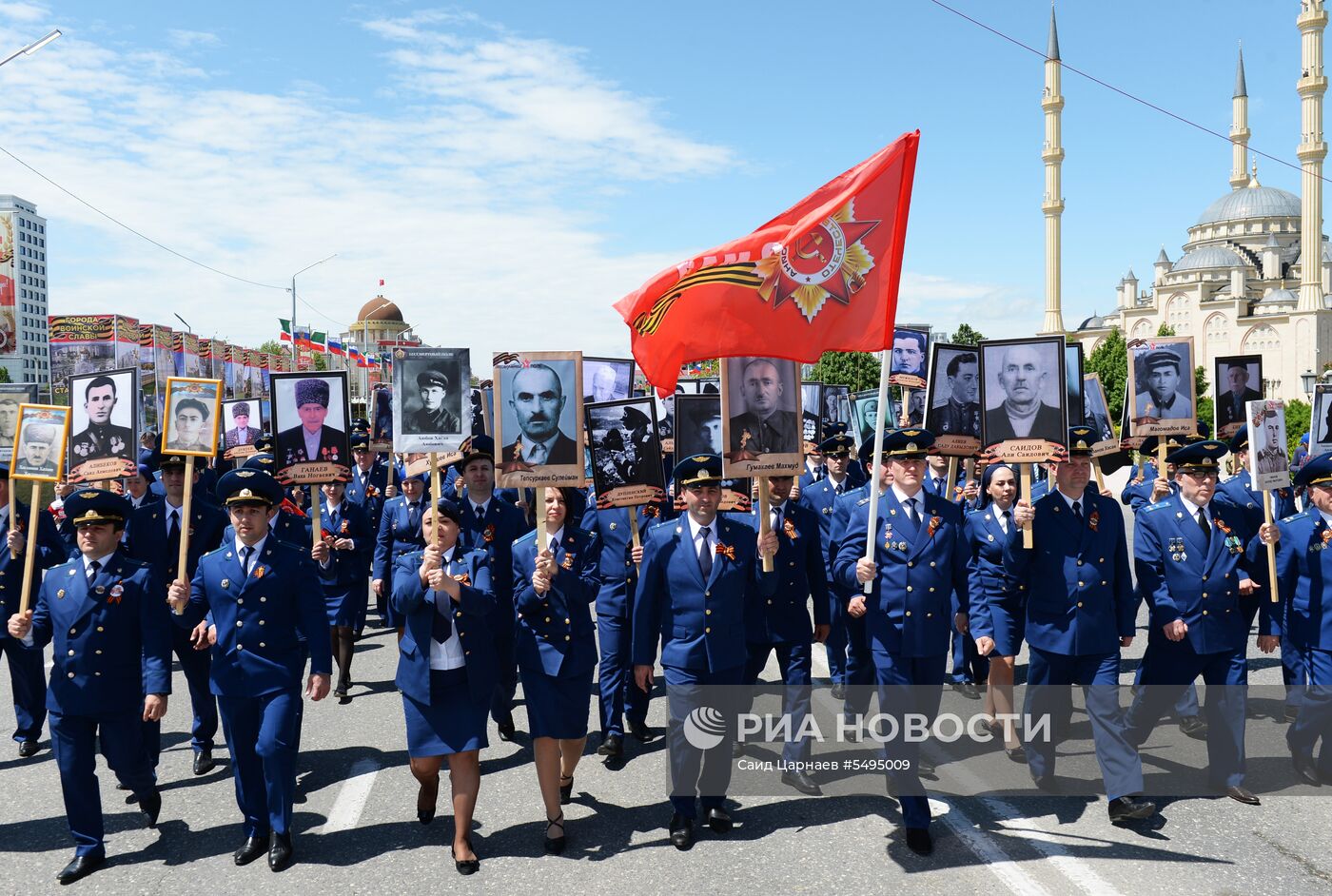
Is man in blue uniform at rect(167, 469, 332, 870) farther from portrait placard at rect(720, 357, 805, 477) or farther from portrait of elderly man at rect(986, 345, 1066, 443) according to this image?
portrait of elderly man at rect(986, 345, 1066, 443)

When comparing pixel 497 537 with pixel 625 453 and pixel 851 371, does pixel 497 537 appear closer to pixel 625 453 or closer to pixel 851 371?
pixel 625 453

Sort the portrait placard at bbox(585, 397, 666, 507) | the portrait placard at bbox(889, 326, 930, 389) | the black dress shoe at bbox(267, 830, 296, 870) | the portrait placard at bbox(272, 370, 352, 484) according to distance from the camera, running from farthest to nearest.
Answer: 1. the portrait placard at bbox(889, 326, 930, 389)
2. the portrait placard at bbox(272, 370, 352, 484)
3. the portrait placard at bbox(585, 397, 666, 507)
4. the black dress shoe at bbox(267, 830, 296, 870)

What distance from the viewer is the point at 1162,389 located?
8898mm

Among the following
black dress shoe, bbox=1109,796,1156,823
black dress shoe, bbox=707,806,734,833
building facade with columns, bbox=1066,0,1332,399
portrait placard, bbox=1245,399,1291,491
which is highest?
building facade with columns, bbox=1066,0,1332,399

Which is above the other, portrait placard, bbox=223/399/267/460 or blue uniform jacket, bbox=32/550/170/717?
portrait placard, bbox=223/399/267/460

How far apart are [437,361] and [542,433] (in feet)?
2.49

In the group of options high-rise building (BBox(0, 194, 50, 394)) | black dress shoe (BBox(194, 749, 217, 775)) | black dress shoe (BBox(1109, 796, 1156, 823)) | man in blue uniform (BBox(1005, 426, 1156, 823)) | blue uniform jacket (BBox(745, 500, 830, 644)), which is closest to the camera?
black dress shoe (BBox(1109, 796, 1156, 823))

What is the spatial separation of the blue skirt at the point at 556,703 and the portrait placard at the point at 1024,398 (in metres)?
3.09

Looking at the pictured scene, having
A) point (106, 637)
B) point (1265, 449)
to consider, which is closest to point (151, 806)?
point (106, 637)


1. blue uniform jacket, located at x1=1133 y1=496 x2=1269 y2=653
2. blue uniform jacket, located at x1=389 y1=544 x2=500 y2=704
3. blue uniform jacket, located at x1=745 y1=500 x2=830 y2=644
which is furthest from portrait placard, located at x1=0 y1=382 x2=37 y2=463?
blue uniform jacket, located at x1=1133 y1=496 x2=1269 y2=653

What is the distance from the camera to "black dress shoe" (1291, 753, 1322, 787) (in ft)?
21.8

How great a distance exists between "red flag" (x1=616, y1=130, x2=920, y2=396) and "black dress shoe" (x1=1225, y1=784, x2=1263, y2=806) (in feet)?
11.6

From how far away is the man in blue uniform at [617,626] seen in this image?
296 inches

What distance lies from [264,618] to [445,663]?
3.54 feet
